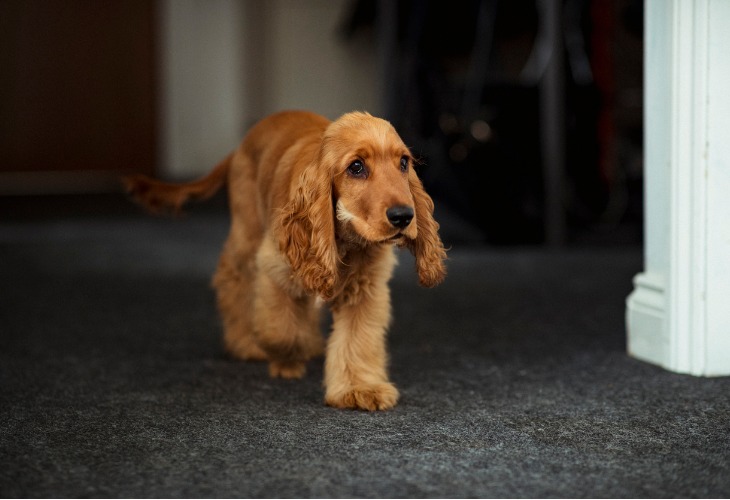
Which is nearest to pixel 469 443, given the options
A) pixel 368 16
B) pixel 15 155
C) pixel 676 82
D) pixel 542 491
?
pixel 542 491

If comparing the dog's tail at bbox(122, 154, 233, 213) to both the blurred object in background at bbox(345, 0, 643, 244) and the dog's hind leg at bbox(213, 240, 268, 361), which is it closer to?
the dog's hind leg at bbox(213, 240, 268, 361)

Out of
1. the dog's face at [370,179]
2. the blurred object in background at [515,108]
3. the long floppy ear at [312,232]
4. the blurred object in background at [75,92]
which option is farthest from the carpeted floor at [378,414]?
the blurred object in background at [75,92]

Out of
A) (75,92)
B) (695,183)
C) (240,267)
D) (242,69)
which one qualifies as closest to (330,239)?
(240,267)

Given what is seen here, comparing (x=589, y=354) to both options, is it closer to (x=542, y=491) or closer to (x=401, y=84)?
(x=542, y=491)

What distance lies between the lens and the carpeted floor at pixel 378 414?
5.42ft

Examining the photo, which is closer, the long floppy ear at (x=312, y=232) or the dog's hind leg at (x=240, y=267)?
the long floppy ear at (x=312, y=232)

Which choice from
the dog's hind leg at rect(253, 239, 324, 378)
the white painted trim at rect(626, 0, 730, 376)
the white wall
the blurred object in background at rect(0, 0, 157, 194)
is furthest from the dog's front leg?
the blurred object in background at rect(0, 0, 157, 194)

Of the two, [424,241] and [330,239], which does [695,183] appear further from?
[330,239]

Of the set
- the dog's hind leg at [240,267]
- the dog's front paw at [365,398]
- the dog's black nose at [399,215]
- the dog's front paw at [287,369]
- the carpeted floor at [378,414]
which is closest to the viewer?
the carpeted floor at [378,414]

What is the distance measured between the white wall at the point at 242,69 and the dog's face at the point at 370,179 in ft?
25.1

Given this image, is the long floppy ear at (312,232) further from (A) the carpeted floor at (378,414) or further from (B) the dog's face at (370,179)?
(A) the carpeted floor at (378,414)

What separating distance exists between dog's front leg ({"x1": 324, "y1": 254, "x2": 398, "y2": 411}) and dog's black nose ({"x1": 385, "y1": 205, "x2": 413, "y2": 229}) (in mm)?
367

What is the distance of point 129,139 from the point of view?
36.6 ft

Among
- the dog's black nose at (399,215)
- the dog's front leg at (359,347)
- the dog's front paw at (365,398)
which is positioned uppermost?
the dog's black nose at (399,215)
